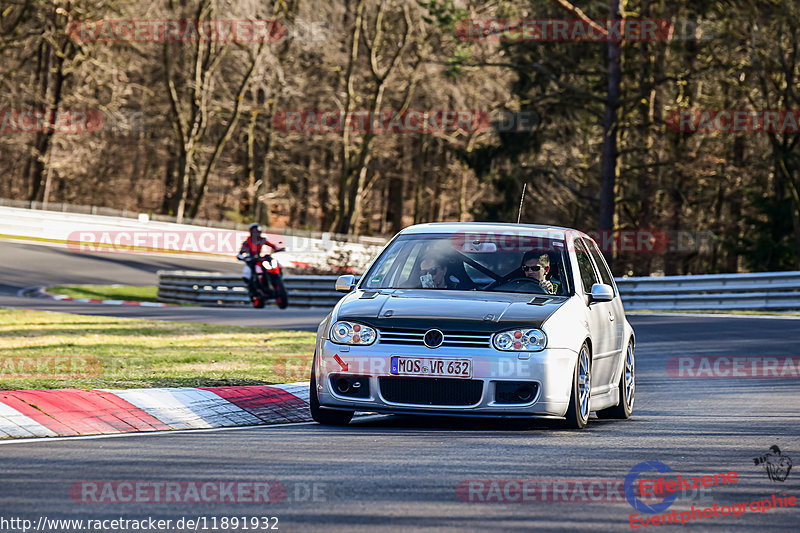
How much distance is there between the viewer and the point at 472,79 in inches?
2167

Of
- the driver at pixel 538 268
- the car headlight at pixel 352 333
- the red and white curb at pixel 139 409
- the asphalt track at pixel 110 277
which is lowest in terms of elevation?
the asphalt track at pixel 110 277

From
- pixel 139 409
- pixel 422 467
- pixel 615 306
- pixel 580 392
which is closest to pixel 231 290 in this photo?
pixel 615 306

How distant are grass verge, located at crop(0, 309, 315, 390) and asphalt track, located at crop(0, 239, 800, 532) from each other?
2512 mm

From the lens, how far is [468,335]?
8.45m

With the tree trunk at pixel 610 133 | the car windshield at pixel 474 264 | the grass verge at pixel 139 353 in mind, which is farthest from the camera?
the tree trunk at pixel 610 133

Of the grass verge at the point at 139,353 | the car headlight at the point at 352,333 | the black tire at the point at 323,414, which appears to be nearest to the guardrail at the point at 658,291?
the grass verge at the point at 139,353

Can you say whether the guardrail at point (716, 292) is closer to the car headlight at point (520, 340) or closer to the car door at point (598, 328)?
the car door at point (598, 328)

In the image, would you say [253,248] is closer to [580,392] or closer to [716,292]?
[716,292]

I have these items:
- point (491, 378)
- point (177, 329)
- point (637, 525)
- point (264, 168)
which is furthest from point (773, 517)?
point (264, 168)

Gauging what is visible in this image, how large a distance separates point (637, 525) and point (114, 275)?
109 ft

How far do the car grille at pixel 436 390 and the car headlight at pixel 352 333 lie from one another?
32 centimetres

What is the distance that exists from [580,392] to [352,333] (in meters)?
1.72

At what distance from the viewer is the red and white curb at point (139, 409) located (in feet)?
27.2

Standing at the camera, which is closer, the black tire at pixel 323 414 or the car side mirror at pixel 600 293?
the black tire at pixel 323 414
